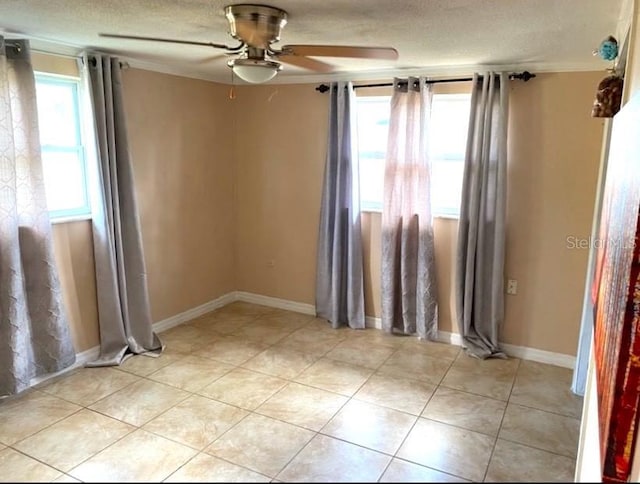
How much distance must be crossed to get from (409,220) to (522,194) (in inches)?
35.3

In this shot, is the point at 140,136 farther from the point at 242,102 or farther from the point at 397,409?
the point at 397,409

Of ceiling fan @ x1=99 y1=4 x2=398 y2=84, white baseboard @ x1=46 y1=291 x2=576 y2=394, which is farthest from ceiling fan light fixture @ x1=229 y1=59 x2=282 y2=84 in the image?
white baseboard @ x1=46 y1=291 x2=576 y2=394

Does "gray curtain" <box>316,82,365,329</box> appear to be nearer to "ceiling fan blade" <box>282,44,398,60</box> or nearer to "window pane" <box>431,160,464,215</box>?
"window pane" <box>431,160,464,215</box>

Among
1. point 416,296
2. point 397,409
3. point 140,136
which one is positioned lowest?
point 397,409

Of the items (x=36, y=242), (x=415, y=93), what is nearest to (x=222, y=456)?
(x=36, y=242)

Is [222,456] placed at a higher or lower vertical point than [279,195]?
lower

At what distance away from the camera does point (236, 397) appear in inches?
121

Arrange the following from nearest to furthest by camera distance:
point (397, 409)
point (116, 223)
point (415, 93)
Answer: point (397, 409) < point (116, 223) < point (415, 93)

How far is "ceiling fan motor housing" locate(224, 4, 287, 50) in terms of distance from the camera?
2090 mm

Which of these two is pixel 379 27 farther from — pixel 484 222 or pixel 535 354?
pixel 535 354

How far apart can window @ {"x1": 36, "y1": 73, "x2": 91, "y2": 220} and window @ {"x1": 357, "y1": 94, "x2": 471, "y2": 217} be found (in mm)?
2276

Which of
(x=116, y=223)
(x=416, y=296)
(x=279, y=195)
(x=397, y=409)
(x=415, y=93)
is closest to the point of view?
(x=397, y=409)

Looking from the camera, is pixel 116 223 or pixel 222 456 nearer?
pixel 222 456

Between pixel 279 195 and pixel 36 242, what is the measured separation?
223cm
